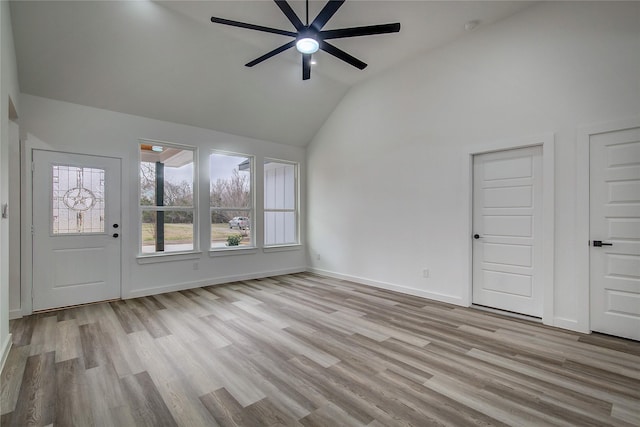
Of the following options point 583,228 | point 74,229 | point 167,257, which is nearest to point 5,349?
point 74,229

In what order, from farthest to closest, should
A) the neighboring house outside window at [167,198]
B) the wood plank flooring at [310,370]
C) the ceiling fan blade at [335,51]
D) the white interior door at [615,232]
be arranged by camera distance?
the neighboring house outside window at [167,198] < the ceiling fan blade at [335,51] < the white interior door at [615,232] < the wood plank flooring at [310,370]

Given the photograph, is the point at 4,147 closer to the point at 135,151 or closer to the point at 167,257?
the point at 135,151

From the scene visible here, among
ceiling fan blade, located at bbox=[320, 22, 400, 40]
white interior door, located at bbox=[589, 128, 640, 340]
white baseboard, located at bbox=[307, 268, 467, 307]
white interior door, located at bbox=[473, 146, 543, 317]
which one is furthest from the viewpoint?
white baseboard, located at bbox=[307, 268, 467, 307]

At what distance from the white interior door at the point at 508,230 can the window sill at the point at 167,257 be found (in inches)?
172

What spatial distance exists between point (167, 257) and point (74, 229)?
126 cm

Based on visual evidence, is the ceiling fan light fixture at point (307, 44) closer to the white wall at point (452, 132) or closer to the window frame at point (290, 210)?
the white wall at point (452, 132)

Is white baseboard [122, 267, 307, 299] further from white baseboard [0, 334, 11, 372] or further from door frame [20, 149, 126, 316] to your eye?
white baseboard [0, 334, 11, 372]

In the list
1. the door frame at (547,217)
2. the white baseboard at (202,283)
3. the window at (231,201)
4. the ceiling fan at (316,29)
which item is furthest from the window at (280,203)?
the door frame at (547,217)

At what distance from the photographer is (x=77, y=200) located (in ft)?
13.9

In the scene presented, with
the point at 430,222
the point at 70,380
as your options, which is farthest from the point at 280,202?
the point at 70,380

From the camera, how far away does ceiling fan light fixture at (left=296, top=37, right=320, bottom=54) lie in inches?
120

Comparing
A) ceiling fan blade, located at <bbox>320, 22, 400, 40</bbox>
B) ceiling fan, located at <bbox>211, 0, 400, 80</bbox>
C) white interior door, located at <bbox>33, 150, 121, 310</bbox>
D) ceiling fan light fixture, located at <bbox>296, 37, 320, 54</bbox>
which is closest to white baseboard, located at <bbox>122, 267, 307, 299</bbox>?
white interior door, located at <bbox>33, 150, 121, 310</bbox>

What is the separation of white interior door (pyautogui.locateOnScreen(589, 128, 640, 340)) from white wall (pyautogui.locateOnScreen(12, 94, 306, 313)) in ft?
16.1

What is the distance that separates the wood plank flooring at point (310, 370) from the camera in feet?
6.36
